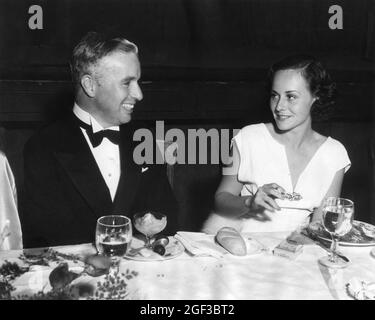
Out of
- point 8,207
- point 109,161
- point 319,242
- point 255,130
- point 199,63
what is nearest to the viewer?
point 319,242

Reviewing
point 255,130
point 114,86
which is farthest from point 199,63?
point 114,86

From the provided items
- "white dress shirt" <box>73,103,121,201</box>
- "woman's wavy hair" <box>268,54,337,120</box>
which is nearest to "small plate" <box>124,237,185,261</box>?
"white dress shirt" <box>73,103,121,201</box>

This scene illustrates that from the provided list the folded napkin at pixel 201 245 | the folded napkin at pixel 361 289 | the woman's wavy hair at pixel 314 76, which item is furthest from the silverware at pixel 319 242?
the woman's wavy hair at pixel 314 76

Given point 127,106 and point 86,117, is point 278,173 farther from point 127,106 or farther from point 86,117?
point 86,117

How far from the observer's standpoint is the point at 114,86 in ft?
5.76

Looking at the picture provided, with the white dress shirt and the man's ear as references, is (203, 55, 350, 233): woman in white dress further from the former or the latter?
the man's ear

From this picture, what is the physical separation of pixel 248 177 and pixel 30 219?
887mm

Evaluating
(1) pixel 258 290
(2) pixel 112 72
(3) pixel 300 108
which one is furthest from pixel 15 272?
(3) pixel 300 108

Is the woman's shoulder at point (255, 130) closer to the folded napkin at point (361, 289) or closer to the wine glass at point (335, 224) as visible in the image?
the wine glass at point (335, 224)

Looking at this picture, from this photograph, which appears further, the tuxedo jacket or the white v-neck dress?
the white v-neck dress

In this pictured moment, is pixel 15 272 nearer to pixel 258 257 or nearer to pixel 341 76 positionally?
pixel 258 257

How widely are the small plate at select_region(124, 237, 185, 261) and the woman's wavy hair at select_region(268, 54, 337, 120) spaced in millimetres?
924

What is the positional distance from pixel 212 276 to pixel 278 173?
0.92 m

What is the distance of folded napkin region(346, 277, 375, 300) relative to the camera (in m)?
1.04
